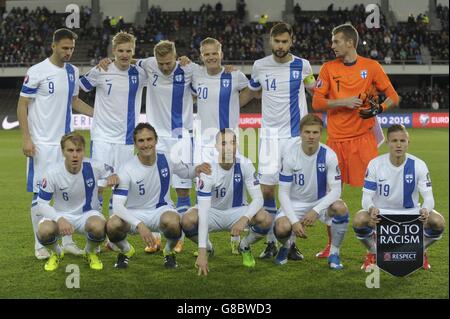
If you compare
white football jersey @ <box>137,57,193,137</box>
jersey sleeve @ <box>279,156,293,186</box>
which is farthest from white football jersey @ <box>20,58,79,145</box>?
jersey sleeve @ <box>279,156,293,186</box>

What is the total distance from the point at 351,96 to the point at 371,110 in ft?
0.65

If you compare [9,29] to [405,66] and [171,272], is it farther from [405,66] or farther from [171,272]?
[171,272]

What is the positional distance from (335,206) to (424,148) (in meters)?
11.1

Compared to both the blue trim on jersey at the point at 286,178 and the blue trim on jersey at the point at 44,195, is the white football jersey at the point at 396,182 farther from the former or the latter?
the blue trim on jersey at the point at 44,195

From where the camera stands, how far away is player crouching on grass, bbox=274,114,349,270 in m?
4.48

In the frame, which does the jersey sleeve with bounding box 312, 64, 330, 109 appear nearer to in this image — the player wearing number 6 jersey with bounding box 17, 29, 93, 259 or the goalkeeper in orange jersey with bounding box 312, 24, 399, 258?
the goalkeeper in orange jersey with bounding box 312, 24, 399, 258

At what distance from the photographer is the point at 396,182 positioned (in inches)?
173

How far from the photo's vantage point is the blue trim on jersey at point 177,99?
5387 mm

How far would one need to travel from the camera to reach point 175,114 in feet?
17.9

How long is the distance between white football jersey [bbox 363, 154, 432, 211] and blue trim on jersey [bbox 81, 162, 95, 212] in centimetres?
197

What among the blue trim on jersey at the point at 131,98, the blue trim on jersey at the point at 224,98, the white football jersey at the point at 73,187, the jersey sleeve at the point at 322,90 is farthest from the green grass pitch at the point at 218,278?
the jersey sleeve at the point at 322,90

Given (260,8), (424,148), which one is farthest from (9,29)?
(424,148)

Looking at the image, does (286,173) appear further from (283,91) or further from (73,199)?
(73,199)

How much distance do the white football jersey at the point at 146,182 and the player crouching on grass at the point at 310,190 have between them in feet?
2.82
